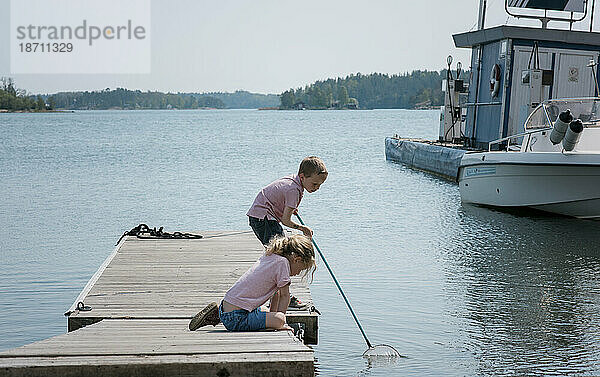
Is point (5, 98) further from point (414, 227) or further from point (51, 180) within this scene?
point (414, 227)

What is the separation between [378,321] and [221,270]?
1.72 meters

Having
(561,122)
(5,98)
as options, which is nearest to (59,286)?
(561,122)

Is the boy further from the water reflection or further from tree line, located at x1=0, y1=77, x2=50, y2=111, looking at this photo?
tree line, located at x1=0, y1=77, x2=50, y2=111

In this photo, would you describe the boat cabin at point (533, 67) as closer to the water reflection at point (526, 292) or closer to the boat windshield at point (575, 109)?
the boat windshield at point (575, 109)

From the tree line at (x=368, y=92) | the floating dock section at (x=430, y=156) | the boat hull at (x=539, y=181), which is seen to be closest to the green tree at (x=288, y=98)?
the tree line at (x=368, y=92)

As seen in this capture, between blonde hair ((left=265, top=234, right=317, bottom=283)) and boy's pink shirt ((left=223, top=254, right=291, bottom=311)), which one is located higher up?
blonde hair ((left=265, top=234, right=317, bottom=283))

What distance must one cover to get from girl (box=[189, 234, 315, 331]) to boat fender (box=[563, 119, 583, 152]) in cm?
840

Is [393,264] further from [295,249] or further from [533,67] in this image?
[533,67]

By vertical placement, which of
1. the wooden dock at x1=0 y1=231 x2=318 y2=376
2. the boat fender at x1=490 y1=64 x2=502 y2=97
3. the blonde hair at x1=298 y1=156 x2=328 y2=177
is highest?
the boat fender at x1=490 y1=64 x2=502 y2=97

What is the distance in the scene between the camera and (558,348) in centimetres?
660

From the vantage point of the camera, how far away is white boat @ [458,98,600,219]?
12.4 meters

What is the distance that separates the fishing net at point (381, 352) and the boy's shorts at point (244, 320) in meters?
1.93

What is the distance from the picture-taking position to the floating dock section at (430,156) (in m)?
21.6

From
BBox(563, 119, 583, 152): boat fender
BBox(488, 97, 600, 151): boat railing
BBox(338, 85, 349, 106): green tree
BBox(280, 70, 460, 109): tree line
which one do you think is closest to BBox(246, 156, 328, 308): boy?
BBox(563, 119, 583, 152): boat fender
